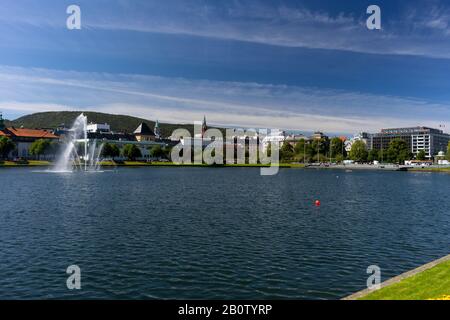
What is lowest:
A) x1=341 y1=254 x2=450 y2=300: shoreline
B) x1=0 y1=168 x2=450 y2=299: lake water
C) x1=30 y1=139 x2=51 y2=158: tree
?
x1=0 y1=168 x2=450 y2=299: lake water

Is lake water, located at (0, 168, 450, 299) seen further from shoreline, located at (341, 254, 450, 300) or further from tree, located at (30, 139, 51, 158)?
tree, located at (30, 139, 51, 158)

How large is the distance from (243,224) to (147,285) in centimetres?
1784

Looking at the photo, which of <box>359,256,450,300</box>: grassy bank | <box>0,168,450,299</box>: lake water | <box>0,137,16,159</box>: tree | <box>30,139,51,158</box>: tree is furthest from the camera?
<box>30,139,51,158</box>: tree

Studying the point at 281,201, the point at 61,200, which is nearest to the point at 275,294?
the point at 281,201

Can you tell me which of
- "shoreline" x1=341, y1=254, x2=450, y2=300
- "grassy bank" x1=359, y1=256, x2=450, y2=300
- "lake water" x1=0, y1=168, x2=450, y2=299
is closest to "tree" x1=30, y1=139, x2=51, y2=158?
"lake water" x1=0, y1=168, x2=450, y2=299

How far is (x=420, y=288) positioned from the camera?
17.0 metres

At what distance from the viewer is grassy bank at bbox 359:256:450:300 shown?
627 inches

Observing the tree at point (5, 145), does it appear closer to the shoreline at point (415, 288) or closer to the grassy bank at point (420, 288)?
the shoreline at point (415, 288)

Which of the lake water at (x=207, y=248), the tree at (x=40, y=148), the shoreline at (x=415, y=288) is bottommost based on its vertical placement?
the lake water at (x=207, y=248)

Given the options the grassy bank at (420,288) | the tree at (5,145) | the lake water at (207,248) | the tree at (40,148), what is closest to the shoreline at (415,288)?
the grassy bank at (420,288)

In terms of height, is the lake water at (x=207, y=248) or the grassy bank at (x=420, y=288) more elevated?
the grassy bank at (x=420, y=288)

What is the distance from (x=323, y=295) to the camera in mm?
19906

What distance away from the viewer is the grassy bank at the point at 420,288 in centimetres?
1592
